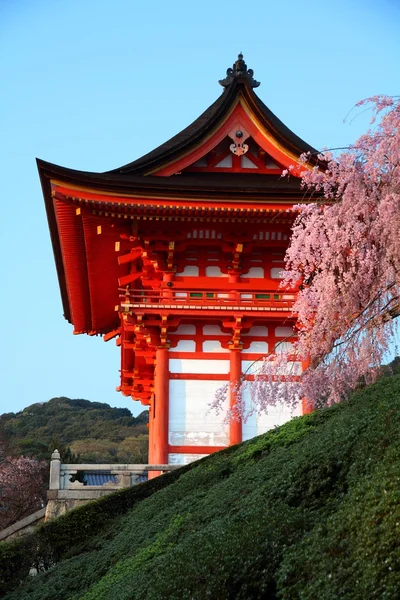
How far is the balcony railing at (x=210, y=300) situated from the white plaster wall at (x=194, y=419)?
1.91 meters

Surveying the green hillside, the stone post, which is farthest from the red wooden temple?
the green hillside

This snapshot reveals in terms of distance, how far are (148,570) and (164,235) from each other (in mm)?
12046

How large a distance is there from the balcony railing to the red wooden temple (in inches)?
1.1

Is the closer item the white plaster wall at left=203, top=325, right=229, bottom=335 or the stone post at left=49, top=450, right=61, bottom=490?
the stone post at left=49, top=450, right=61, bottom=490

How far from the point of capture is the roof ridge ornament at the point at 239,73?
25.2m

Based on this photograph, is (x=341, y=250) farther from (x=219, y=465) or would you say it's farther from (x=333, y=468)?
(x=333, y=468)

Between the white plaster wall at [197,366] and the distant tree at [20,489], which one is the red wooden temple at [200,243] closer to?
the white plaster wall at [197,366]

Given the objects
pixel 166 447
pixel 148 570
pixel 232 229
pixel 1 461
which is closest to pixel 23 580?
pixel 148 570

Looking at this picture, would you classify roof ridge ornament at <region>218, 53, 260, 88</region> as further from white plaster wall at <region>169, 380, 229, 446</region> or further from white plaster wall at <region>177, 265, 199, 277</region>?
white plaster wall at <region>169, 380, 229, 446</region>

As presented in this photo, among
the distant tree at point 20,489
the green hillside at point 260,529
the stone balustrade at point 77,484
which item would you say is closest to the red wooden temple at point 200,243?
the stone balustrade at point 77,484

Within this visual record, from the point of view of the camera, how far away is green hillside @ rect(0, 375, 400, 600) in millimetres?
9477

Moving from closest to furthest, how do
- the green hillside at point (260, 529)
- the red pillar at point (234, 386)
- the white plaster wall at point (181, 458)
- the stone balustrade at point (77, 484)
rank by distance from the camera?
the green hillside at point (260, 529), the stone balustrade at point (77, 484), the red pillar at point (234, 386), the white plaster wall at point (181, 458)

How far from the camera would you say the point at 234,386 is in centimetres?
2234

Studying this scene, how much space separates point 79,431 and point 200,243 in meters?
47.6
